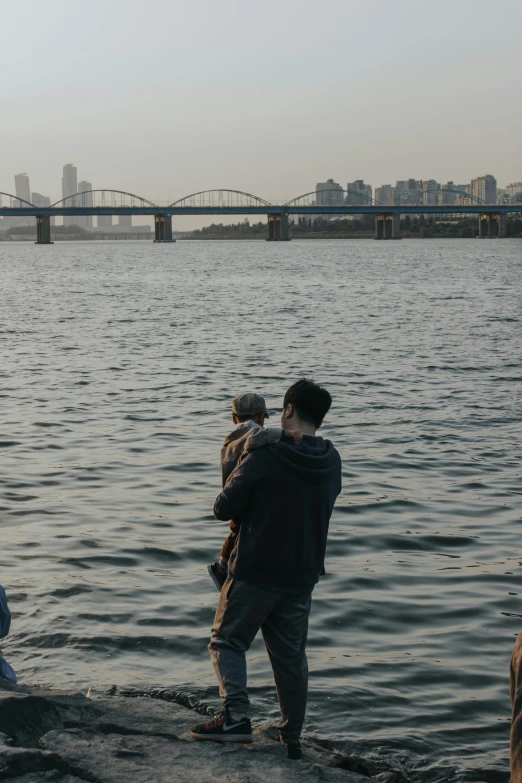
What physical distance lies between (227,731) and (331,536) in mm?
5105

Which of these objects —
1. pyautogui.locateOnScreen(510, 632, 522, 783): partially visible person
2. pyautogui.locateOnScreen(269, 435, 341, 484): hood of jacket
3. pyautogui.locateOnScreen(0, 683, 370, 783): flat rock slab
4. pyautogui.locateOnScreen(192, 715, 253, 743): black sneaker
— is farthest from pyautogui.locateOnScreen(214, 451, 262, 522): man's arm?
pyautogui.locateOnScreen(510, 632, 522, 783): partially visible person

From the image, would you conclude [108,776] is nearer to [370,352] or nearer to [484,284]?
[370,352]

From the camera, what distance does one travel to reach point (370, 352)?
2834 centimetres

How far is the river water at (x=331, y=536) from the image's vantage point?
6.68 metres

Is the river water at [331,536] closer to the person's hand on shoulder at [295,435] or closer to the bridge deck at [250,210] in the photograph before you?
the person's hand on shoulder at [295,435]

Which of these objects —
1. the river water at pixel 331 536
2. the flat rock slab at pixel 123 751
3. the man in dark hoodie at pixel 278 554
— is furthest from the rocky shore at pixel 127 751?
the river water at pixel 331 536

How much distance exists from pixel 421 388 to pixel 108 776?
16.8 meters

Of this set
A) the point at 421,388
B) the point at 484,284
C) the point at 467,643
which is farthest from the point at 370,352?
the point at 484,284

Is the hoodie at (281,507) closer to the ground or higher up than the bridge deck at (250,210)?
closer to the ground

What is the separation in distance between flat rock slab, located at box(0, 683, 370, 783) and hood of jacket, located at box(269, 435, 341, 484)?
1395mm

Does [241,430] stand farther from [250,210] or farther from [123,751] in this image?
[250,210]

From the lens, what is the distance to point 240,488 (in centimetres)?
492

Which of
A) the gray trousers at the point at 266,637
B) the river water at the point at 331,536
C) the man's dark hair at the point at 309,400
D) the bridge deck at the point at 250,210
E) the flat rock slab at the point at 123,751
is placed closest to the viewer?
the flat rock slab at the point at 123,751

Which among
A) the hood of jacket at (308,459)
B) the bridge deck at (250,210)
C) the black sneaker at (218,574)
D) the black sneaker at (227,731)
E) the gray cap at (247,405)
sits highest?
the bridge deck at (250,210)
